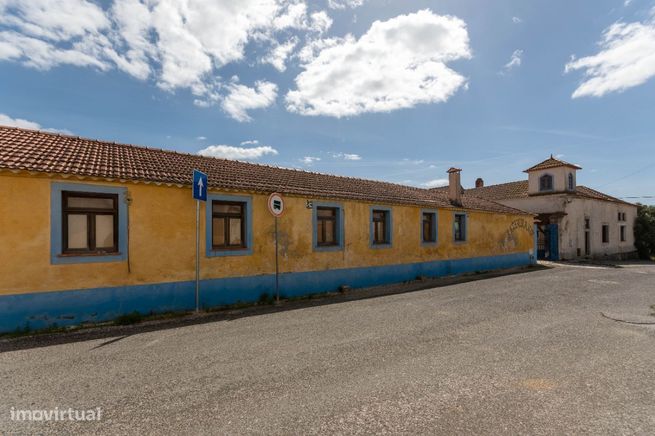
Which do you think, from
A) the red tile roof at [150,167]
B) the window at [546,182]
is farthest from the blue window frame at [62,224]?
the window at [546,182]

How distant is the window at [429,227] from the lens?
14.7m

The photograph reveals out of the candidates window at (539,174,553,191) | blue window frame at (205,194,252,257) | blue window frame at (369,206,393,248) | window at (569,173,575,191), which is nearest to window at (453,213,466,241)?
blue window frame at (369,206,393,248)

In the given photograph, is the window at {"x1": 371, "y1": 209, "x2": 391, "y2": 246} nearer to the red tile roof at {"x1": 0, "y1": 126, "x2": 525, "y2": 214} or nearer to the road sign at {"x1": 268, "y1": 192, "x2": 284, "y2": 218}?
the red tile roof at {"x1": 0, "y1": 126, "x2": 525, "y2": 214}

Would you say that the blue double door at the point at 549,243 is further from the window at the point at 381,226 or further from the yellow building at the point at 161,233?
the window at the point at 381,226

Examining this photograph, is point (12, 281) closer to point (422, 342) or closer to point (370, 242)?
point (422, 342)

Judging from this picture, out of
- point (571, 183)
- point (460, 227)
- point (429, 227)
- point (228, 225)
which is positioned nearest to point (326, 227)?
point (228, 225)

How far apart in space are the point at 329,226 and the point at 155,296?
5908mm

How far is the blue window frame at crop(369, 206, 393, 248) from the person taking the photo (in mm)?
12812

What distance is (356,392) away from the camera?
3.88m

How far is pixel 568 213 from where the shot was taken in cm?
2444

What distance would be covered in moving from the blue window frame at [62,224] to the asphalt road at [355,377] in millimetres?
2089

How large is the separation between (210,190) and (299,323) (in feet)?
14.2

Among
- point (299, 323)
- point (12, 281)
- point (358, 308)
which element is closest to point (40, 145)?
point (12, 281)

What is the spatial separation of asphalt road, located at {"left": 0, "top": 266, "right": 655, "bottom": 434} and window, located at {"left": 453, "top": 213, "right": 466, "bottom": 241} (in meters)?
8.93
